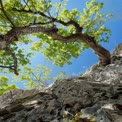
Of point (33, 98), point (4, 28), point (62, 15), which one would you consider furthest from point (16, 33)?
point (62, 15)

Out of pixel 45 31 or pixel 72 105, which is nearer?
pixel 72 105

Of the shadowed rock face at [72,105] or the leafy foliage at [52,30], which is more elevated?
the leafy foliage at [52,30]

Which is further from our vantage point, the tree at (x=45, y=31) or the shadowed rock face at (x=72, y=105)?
the tree at (x=45, y=31)

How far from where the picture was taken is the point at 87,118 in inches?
239

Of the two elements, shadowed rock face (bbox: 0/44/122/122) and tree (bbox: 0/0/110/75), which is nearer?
shadowed rock face (bbox: 0/44/122/122)

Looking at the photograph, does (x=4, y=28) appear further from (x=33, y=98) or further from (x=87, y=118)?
(x=87, y=118)

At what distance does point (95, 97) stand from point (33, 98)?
254 cm

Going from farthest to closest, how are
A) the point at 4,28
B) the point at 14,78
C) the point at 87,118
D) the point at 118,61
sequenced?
the point at 14,78 < the point at 4,28 < the point at 118,61 < the point at 87,118

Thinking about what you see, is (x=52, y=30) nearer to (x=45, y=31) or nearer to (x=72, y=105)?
(x=45, y=31)

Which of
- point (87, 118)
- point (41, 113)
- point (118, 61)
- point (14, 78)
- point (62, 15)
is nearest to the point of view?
point (87, 118)

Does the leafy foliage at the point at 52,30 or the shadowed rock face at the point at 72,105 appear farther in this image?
the leafy foliage at the point at 52,30

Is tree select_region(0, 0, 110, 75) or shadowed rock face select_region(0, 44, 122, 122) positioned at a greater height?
tree select_region(0, 0, 110, 75)

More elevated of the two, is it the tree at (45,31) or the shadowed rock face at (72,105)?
the tree at (45,31)

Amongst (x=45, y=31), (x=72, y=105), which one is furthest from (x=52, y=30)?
(x=72, y=105)
